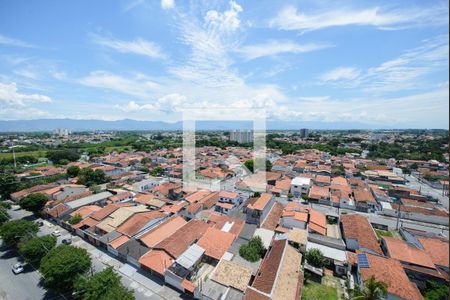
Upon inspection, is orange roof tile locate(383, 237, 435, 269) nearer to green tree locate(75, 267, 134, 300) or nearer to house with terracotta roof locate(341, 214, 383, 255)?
house with terracotta roof locate(341, 214, 383, 255)

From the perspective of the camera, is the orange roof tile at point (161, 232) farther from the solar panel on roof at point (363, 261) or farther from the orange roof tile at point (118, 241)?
the solar panel on roof at point (363, 261)

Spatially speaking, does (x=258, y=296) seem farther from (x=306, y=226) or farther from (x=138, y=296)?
(x=306, y=226)

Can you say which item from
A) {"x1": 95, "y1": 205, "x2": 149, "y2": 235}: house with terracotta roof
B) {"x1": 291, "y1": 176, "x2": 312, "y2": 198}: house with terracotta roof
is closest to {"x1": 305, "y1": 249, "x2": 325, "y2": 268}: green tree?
{"x1": 291, "y1": 176, "x2": 312, "y2": 198}: house with terracotta roof

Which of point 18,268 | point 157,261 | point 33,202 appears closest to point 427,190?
point 157,261

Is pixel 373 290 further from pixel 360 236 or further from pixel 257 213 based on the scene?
pixel 257 213

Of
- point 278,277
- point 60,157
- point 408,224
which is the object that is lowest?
point 408,224

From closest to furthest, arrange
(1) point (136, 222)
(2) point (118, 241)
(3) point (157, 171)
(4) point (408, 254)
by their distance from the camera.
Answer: (4) point (408, 254) < (2) point (118, 241) < (1) point (136, 222) < (3) point (157, 171)

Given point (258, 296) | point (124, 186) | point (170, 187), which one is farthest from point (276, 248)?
point (124, 186)

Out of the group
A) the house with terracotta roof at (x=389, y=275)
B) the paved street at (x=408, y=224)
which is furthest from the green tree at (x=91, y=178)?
the house with terracotta roof at (x=389, y=275)
